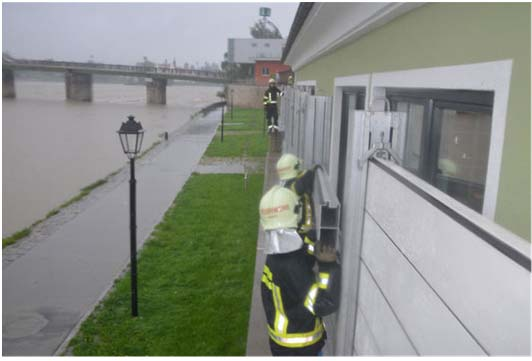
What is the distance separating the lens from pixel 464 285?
1.19 m

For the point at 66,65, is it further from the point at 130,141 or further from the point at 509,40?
the point at 509,40

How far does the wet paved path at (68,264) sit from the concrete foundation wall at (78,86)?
5570cm

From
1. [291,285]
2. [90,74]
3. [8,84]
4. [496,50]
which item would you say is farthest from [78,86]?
[496,50]

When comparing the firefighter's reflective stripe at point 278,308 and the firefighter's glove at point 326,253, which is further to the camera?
the firefighter's reflective stripe at point 278,308

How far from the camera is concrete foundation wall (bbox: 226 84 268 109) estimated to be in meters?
53.7

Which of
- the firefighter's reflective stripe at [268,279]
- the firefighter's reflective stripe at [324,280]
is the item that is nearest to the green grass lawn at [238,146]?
the firefighter's reflective stripe at [268,279]

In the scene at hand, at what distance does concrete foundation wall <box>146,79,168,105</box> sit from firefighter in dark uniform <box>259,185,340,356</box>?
64.2 metres

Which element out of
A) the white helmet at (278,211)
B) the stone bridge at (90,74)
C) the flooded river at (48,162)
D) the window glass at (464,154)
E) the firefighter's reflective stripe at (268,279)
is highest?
the stone bridge at (90,74)

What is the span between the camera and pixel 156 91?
64875 mm

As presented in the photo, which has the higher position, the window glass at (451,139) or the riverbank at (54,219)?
the window glass at (451,139)

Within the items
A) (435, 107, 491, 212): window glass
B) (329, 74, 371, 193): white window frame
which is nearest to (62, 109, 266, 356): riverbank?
(329, 74, 371, 193): white window frame

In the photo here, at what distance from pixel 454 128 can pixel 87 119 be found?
39.2 m

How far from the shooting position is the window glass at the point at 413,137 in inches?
116

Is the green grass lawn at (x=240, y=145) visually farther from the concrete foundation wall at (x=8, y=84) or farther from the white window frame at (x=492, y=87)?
the concrete foundation wall at (x=8, y=84)
